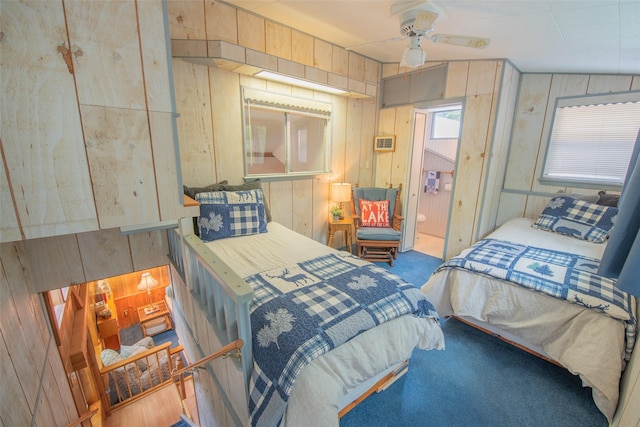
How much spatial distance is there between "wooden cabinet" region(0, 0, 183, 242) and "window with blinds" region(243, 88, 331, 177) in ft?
5.97

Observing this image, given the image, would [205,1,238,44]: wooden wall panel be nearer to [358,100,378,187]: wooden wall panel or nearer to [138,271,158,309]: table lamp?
[358,100,378,187]: wooden wall panel

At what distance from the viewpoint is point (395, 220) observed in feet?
11.9

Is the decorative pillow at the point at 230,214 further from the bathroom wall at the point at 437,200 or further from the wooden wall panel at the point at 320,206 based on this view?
the bathroom wall at the point at 437,200

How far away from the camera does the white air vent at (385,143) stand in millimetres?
3796

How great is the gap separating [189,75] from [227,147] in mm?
679

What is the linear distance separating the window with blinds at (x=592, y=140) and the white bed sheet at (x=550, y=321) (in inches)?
41.2

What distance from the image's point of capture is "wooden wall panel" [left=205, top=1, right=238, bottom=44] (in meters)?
2.29

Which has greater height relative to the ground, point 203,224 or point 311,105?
point 311,105

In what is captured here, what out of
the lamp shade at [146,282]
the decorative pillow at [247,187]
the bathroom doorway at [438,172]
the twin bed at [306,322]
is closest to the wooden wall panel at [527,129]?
the bathroom doorway at [438,172]

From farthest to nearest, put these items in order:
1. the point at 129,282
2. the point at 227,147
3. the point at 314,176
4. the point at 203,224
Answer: the point at 129,282 → the point at 314,176 → the point at 227,147 → the point at 203,224

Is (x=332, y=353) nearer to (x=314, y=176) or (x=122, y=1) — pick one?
(x=122, y=1)

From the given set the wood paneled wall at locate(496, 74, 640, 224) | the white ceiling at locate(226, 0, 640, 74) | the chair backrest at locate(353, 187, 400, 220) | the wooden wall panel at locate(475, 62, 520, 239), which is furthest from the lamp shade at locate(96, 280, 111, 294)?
the wood paneled wall at locate(496, 74, 640, 224)

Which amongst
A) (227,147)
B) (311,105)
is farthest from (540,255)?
(227,147)

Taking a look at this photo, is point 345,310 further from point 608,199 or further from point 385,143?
point 608,199
